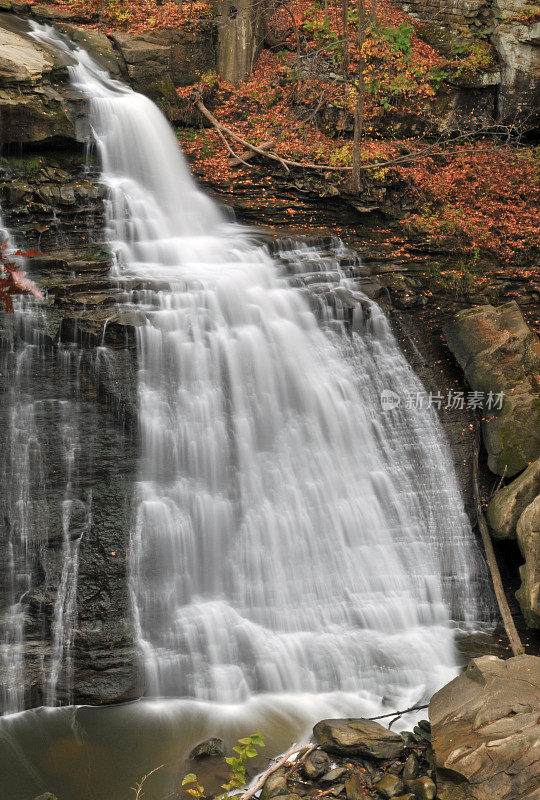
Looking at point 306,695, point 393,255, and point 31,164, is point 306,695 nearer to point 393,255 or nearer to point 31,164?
point 393,255


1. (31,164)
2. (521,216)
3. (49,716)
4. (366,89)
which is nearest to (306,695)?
(49,716)

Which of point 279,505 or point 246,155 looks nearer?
point 279,505

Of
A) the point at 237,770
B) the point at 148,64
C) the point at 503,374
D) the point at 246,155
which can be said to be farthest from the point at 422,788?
the point at 148,64

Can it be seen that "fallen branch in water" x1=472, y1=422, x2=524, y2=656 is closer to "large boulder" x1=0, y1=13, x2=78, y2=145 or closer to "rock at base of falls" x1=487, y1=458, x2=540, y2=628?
"rock at base of falls" x1=487, y1=458, x2=540, y2=628

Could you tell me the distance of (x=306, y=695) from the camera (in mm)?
6645

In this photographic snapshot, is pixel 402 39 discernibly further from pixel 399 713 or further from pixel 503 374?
pixel 399 713

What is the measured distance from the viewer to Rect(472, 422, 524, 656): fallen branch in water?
7188 mm

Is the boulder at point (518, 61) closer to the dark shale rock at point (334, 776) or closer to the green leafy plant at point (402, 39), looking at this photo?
the green leafy plant at point (402, 39)

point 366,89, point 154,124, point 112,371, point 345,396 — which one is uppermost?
point 366,89

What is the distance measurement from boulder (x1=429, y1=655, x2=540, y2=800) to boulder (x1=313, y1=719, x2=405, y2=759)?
0.42 m

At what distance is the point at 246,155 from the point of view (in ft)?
46.2

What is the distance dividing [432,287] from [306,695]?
7.13 meters

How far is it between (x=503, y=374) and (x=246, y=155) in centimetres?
775

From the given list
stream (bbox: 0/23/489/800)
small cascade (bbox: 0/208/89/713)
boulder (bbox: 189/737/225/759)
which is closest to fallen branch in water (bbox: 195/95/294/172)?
stream (bbox: 0/23/489/800)
